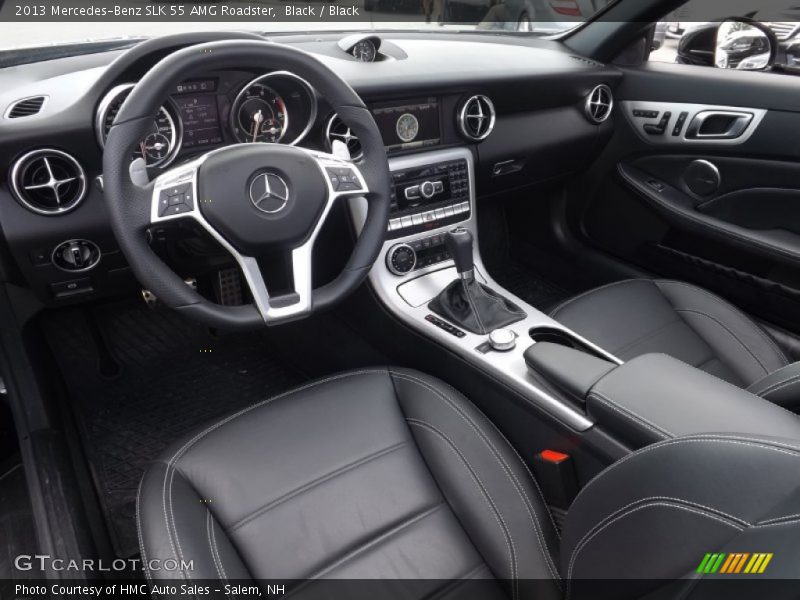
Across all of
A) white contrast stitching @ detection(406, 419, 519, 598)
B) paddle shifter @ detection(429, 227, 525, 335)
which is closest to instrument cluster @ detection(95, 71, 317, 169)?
paddle shifter @ detection(429, 227, 525, 335)

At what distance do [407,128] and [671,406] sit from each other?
1068 mm

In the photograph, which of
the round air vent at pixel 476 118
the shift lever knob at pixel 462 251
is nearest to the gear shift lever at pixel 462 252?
the shift lever knob at pixel 462 251

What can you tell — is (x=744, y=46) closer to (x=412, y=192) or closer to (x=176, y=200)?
(x=412, y=192)

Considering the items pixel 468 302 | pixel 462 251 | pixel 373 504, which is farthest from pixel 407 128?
pixel 373 504

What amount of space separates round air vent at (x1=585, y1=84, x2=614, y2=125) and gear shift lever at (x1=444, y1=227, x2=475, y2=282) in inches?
32.9

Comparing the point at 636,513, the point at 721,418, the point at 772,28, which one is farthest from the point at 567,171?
the point at 636,513

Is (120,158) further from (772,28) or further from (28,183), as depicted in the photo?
(772,28)

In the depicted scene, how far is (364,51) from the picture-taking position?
1713 millimetres

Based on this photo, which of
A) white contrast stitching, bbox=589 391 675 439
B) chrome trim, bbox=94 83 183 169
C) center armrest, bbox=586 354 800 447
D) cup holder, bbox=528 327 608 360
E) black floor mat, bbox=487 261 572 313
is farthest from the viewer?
black floor mat, bbox=487 261 572 313

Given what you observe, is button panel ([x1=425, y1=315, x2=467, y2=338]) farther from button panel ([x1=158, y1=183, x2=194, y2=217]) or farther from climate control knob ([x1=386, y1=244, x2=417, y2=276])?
button panel ([x1=158, y1=183, x2=194, y2=217])

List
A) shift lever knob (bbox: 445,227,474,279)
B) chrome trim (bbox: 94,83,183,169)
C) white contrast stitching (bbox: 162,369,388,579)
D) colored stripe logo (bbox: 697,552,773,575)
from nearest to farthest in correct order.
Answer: colored stripe logo (bbox: 697,552,773,575) < white contrast stitching (bbox: 162,369,388,579) < chrome trim (bbox: 94,83,183,169) < shift lever knob (bbox: 445,227,474,279)

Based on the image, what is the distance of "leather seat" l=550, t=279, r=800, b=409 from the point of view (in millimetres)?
1554

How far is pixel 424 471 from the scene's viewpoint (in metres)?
1.20

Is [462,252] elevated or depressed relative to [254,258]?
depressed
